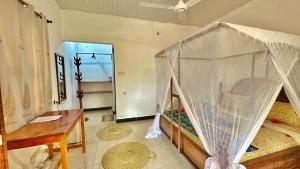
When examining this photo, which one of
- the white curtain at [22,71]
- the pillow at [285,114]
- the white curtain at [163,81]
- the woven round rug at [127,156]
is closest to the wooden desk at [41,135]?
the white curtain at [22,71]

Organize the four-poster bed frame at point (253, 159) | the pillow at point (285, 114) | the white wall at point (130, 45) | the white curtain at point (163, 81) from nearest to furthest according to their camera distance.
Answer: the four-poster bed frame at point (253, 159) < the pillow at point (285, 114) < the white curtain at point (163, 81) < the white wall at point (130, 45)

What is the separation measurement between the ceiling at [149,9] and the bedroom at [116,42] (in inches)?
0.7

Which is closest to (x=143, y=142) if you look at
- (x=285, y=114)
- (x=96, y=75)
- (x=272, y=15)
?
(x=285, y=114)

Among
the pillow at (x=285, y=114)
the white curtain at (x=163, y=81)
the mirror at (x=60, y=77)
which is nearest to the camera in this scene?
the pillow at (x=285, y=114)

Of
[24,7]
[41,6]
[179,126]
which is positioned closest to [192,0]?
[179,126]

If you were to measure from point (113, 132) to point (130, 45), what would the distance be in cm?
251

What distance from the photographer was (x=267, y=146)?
159 cm

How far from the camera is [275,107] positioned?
234 centimetres

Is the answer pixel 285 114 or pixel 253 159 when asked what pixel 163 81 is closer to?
pixel 253 159

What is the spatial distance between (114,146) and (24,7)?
2578mm

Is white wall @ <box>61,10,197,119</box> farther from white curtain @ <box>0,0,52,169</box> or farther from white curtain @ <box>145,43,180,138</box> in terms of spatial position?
white curtain @ <box>0,0,52,169</box>

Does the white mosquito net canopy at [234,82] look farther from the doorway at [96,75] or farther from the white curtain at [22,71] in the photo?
the doorway at [96,75]

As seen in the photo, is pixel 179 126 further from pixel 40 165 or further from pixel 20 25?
pixel 20 25

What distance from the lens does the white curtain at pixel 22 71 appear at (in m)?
1.32
